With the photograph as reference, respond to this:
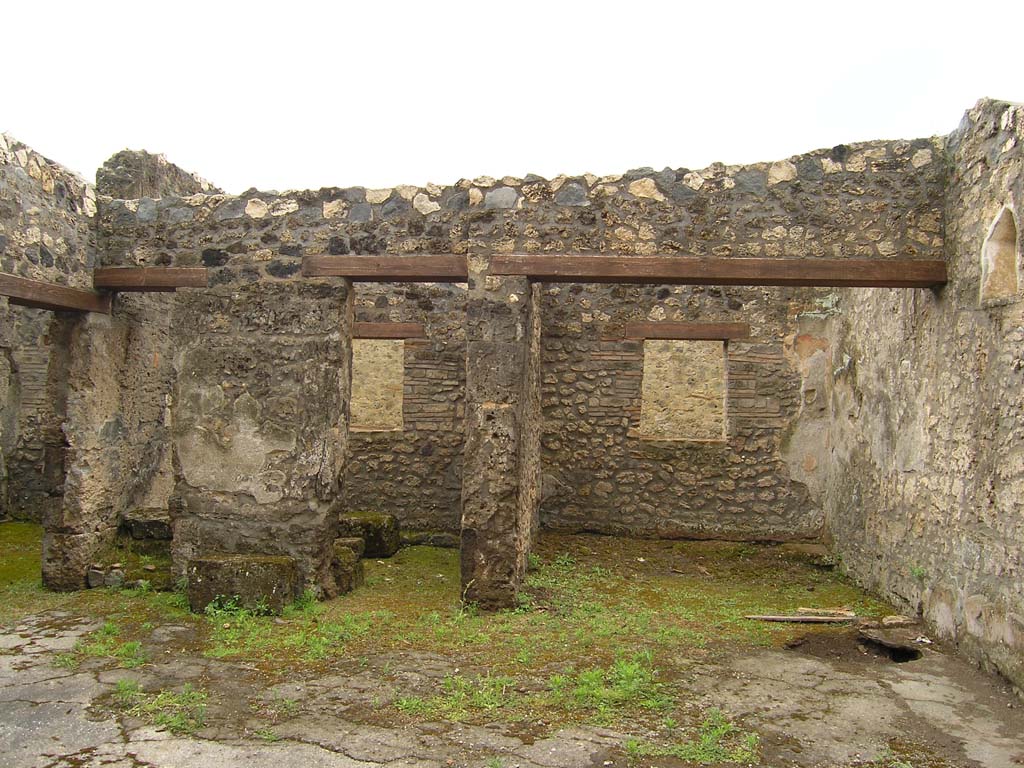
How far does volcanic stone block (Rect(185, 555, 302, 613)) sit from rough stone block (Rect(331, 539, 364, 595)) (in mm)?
608

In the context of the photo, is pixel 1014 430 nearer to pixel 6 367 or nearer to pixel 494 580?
pixel 494 580

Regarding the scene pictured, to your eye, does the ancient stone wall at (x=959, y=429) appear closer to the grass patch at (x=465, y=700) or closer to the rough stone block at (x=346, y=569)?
the grass patch at (x=465, y=700)

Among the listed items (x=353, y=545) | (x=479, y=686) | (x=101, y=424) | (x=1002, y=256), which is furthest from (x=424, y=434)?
(x=1002, y=256)

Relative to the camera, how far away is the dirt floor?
3.48 metres

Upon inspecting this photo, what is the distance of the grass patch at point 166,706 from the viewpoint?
370cm

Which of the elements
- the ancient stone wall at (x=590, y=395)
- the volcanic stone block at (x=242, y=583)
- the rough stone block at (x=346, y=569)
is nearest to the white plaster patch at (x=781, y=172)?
the ancient stone wall at (x=590, y=395)

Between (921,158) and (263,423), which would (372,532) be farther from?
(921,158)

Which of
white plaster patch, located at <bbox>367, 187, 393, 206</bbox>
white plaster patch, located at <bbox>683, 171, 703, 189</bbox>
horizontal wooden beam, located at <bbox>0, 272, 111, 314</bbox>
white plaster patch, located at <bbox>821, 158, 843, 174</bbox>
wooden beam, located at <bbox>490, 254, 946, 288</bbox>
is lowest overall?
horizontal wooden beam, located at <bbox>0, 272, 111, 314</bbox>

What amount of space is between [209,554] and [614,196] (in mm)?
4028

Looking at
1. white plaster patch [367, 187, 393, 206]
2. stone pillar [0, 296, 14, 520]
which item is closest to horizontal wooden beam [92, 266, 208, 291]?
white plaster patch [367, 187, 393, 206]

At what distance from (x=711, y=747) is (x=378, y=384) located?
6.78 metres

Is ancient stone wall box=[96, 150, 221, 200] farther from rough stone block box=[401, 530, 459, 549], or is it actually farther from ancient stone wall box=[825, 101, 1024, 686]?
ancient stone wall box=[825, 101, 1024, 686]

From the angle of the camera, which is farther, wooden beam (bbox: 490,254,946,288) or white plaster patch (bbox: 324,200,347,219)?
white plaster patch (bbox: 324,200,347,219)

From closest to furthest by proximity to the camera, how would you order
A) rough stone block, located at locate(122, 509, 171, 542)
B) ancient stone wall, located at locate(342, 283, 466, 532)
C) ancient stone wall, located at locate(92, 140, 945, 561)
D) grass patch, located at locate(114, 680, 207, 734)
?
1. grass patch, located at locate(114, 680, 207, 734)
2. ancient stone wall, located at locate(92, 140, 945, 561)
3. rough stone block, located at locate(122, 509, 171, 542)
4. ancient stone wall, located at locate(342, 283, 466, 532)
